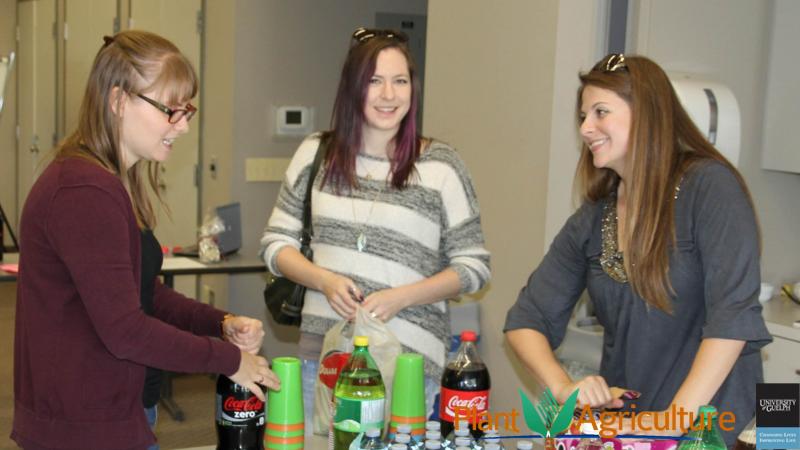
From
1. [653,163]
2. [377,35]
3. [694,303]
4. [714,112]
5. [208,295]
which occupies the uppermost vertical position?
[377,35]

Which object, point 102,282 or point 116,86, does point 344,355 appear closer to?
point 102,282

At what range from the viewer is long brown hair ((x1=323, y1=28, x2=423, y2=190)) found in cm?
238

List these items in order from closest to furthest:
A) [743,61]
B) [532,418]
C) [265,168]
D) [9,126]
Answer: [532,418], [743,61], [265,168], [9,126]

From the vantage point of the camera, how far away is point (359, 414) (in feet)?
5.70

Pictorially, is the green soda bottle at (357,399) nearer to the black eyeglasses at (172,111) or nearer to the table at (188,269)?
the black eyeglasses at (172,111)

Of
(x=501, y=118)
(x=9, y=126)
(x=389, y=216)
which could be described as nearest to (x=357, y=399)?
(x=389, y=216)

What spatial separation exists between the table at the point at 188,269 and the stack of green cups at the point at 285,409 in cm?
298

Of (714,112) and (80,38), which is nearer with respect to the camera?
(714,112)

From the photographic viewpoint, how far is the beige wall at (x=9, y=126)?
350 inches

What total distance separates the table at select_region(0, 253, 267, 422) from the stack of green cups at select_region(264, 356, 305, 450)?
9.76 ft

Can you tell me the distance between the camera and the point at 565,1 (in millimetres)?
3477

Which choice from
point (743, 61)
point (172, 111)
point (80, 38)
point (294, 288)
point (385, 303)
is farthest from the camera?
point (80, 38)

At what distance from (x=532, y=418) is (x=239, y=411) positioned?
0.57 m

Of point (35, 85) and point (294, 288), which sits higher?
point (35, 85)
